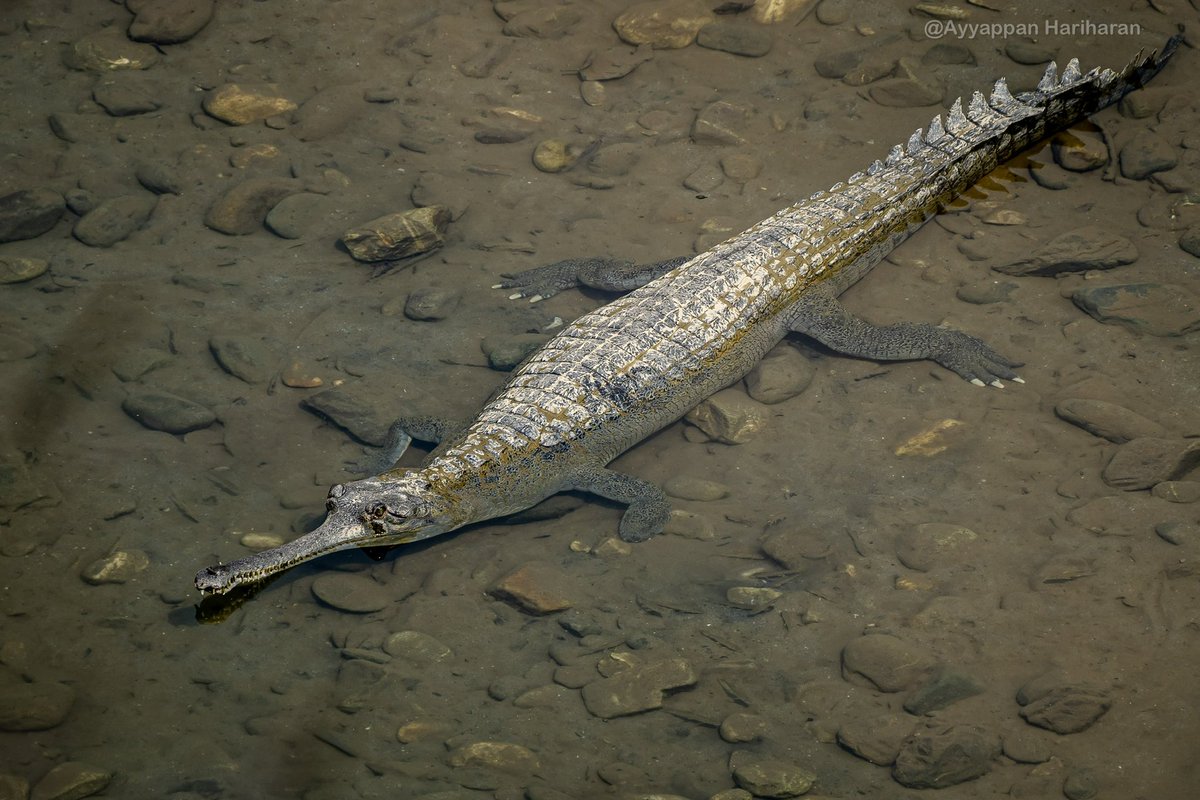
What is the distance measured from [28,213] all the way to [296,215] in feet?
6.45

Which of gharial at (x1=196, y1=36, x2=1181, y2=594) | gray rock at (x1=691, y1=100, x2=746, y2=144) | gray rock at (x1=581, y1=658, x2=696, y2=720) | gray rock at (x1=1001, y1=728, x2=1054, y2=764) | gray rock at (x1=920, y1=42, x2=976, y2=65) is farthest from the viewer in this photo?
gray rock at (x1=920, y1=42, x2=976, y2=65)

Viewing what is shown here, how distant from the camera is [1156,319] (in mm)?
6301

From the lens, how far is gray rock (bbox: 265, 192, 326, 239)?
727cm

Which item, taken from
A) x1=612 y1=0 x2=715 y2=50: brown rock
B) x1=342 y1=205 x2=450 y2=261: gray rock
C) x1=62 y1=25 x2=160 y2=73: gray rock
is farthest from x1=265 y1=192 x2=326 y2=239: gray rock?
x1=612 y1=0 x2=715 y2=50: brown rock

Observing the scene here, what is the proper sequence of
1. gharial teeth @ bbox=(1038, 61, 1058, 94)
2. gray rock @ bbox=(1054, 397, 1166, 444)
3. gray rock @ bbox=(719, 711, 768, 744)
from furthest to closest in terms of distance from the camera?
gharial teeth @ bbox=(1038, 61, 1058, 94), gray rock @ bbox=(1054, 397, 1166, 444), gray rock @ bbox=(719, 711, 768, 744)

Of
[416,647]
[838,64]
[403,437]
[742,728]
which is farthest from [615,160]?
[742,728]

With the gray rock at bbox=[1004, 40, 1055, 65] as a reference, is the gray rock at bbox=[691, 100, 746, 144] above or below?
below

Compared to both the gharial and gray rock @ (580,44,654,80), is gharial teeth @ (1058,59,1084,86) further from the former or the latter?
gray rock @ (580,44,654,80)

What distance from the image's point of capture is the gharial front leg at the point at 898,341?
6160mm

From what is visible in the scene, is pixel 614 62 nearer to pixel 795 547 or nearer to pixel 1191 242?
pixel 1191 242

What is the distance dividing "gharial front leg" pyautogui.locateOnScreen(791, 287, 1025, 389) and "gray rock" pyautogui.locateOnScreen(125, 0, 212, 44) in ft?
20.4

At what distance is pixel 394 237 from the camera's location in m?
7.02

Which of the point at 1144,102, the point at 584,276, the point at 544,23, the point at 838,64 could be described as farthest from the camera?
the point at 544,23

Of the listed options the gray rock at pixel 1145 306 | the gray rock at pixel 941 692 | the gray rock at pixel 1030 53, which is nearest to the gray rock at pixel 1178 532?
the gray rock at pixel 941 692
